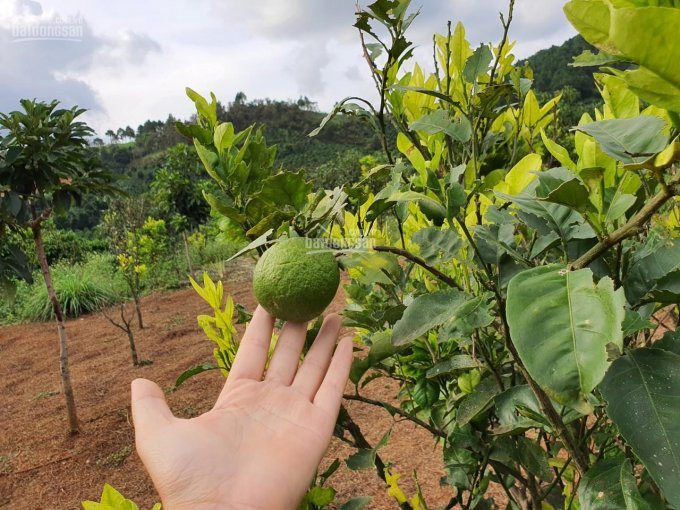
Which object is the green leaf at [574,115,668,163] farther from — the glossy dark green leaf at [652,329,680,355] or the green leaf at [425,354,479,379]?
the green leaf at [425,354,479,379]

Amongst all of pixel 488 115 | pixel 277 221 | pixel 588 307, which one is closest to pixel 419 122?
pixel 488 115

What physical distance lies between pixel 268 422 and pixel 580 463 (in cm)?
63

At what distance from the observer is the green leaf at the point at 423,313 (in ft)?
2.22

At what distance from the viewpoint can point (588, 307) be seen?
44 cm

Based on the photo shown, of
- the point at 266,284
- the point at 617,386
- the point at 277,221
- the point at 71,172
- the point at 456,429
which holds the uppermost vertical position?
the point at 71,172

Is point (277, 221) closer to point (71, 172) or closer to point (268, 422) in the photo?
point (268, 422)

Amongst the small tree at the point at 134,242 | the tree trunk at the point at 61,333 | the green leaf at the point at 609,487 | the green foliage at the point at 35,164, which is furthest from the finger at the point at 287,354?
the small tree at the point at 134,242

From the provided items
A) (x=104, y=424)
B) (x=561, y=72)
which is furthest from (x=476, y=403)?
(x=561, y=72)

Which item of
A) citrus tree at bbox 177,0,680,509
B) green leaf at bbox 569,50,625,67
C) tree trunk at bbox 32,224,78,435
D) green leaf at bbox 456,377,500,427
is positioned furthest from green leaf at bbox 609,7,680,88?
tree trunk at bbox 32,224,78,435

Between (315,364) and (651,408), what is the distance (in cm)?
73

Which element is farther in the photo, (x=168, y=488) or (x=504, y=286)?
(x=168, y=488)

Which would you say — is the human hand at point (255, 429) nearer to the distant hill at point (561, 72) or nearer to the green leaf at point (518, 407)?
the green leaf at point (518, 407)

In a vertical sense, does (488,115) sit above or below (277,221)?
above

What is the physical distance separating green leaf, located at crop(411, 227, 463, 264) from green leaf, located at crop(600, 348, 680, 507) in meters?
0.29
